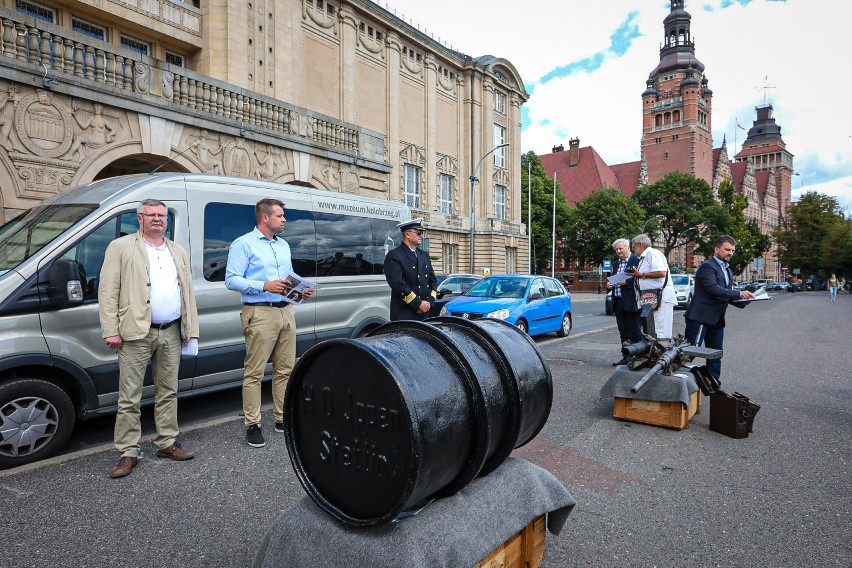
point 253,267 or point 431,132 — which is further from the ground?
point 431,132

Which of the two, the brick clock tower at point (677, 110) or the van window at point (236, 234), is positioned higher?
the brick clock tower at point (677, 110)

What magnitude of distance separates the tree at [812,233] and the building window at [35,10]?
87004 mm

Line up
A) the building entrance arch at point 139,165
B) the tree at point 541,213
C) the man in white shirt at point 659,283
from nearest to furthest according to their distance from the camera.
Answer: the man in white shirt at point 659,283 → the building entrance arch at point 139,165 → the tree at point 541,213

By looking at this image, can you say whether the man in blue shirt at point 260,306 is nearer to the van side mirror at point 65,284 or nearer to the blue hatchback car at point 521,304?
the van side mirror at point 65,284

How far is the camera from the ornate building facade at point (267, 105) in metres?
10.1

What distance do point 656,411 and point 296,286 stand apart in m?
3.64

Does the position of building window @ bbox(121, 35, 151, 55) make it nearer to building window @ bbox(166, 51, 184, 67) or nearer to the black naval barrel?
building window @ bbox(166, 51, 184, 67)

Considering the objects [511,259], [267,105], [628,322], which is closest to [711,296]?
[628,322]

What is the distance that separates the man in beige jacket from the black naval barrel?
232 cm

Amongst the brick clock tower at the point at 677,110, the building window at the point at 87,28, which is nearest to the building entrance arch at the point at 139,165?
the building window at the point at 87,28

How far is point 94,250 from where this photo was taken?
4.70 metres

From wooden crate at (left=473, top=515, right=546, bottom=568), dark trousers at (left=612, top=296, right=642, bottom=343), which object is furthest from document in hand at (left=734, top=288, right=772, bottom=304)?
wooden crate at (left=473, top=515, right=546, bottom=568)

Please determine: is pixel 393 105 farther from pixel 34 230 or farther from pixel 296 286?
pixel 296 286

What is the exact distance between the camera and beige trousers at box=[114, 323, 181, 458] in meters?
4.02
